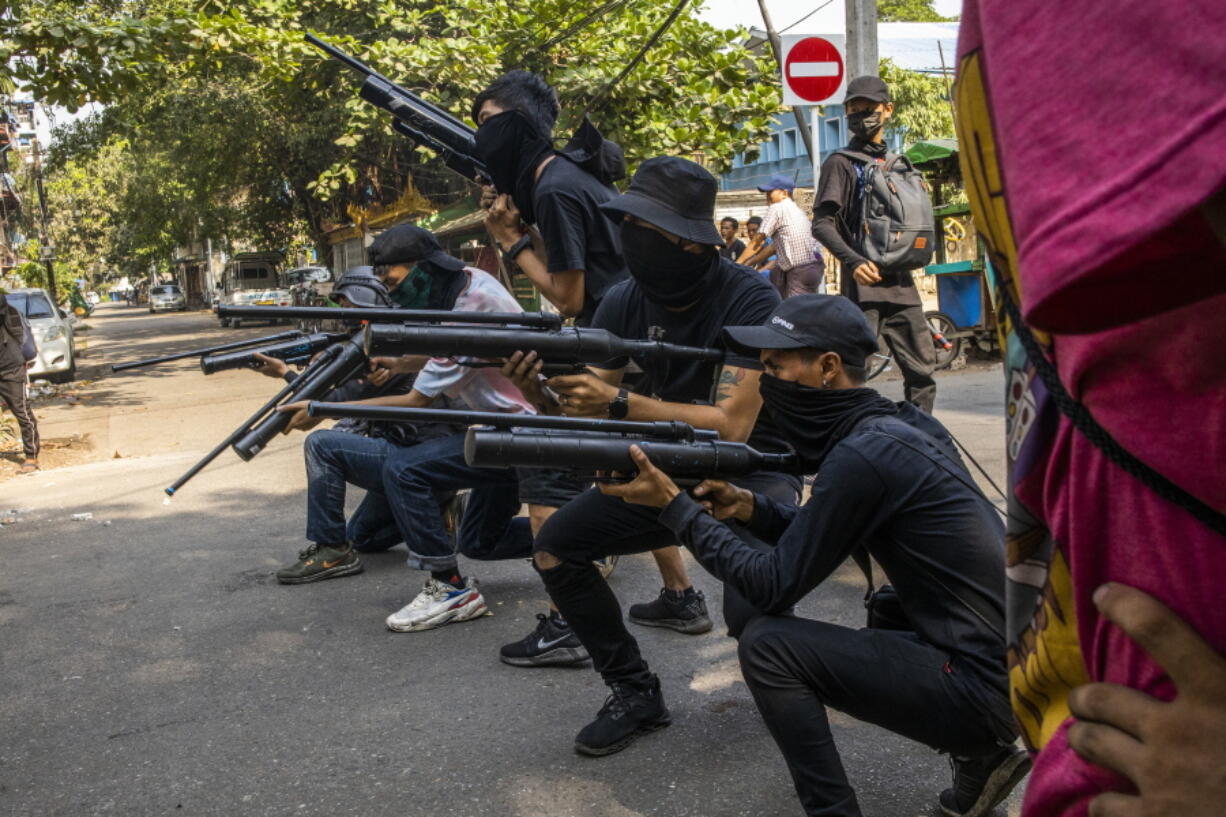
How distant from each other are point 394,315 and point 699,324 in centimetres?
103

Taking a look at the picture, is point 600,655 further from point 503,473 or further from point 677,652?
point 503,473

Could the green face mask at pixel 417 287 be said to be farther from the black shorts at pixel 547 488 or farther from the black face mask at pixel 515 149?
the black shorts at pixel 547 488

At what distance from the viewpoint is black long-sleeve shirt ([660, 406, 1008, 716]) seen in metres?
2.54

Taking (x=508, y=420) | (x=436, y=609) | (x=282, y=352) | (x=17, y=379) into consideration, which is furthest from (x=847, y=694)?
(x=17, y=379)

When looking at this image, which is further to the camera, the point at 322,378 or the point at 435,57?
the point at 435,57

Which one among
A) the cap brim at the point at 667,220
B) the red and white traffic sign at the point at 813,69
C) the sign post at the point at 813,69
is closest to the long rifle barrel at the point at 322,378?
the cap brim at the point at 667,220

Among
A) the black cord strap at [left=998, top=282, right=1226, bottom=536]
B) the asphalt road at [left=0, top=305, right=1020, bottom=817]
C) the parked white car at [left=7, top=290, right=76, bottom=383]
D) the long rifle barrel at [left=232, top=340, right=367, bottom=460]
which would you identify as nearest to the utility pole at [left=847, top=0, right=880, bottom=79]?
the asphalt road at [left=0, top=305, right=1020, bottom=817]

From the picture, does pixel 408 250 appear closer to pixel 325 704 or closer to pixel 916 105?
pixel 325 704

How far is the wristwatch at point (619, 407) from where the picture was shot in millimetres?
3557

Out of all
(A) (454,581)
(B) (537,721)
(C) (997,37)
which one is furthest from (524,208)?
(C) (997,37)

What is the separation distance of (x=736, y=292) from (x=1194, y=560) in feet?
9.58

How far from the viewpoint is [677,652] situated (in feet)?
14.3

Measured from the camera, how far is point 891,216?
5801mm

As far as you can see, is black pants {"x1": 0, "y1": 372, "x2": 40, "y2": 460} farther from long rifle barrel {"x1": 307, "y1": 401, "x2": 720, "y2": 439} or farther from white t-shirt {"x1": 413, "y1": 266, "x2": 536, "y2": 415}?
long rifle barrel {"x1": 307, "y1": 401, "x2": 720, "y2": 439}
